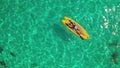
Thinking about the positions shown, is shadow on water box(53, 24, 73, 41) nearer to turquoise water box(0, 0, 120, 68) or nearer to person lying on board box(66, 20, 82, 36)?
turquoise water box(0, 0, 120, 68)

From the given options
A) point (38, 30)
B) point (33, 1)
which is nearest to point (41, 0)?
point (33, 1)

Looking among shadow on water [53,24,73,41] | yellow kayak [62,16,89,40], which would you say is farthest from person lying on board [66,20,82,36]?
shadow on water [53,24,73,41]

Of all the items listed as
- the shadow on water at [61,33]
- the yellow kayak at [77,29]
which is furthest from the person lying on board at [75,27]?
the shadow on water at [61,33]

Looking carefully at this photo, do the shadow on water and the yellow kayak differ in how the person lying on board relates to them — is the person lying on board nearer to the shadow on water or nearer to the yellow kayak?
the yellow kayak

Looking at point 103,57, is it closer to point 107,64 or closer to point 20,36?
point 107,64

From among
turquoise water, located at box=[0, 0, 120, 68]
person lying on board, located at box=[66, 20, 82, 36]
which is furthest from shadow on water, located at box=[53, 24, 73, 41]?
person lying on board, located at box=[66, 20, 82, 36]

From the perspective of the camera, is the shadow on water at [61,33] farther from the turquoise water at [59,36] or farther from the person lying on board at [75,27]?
the person lying on board at [75,27]
